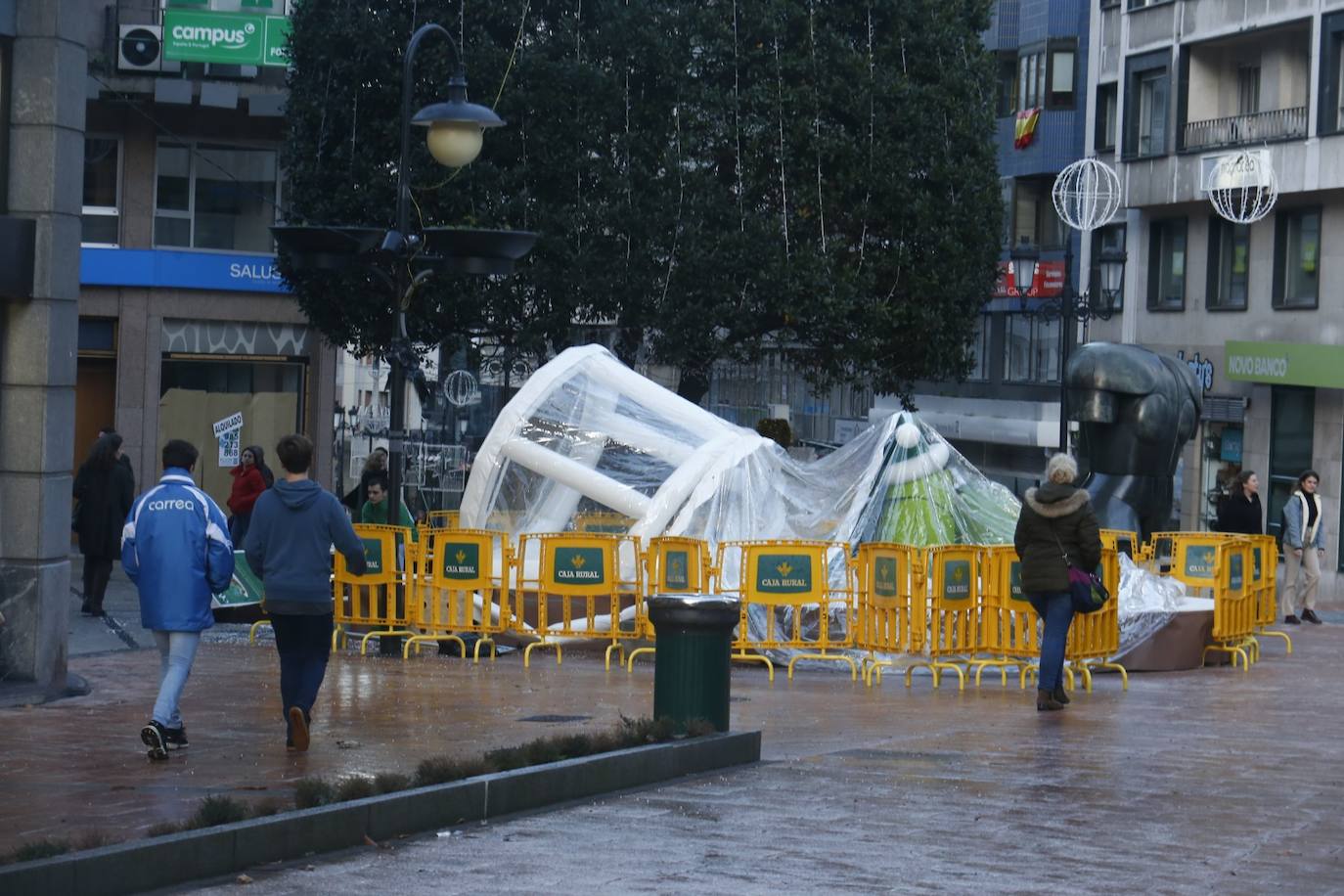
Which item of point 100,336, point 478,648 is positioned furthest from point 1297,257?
point 478,648

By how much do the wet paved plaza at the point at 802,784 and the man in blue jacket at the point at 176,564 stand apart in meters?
0.56

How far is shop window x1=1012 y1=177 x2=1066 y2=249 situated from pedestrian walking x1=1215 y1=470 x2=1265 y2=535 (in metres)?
25.1

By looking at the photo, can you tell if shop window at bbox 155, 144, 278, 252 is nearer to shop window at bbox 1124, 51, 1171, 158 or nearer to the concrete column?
the concrete column

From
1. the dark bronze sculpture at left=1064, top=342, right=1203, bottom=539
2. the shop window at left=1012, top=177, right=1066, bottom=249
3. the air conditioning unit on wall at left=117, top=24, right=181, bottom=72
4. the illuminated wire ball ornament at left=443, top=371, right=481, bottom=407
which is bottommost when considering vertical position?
the dark bronze sculpture at left=1064, top=342, right=1203, bottom=539

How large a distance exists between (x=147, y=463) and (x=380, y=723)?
728 inches

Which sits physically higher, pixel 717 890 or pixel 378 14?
pixel 378 14

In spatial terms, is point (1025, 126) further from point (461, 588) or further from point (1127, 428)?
point (461, 588)

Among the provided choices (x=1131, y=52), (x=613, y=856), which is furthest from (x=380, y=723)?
(x=1131, y=52)

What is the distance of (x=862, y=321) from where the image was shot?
97.9 feet

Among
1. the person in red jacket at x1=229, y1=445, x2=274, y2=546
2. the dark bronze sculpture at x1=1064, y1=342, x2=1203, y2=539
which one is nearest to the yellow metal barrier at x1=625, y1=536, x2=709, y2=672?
the person in red jacket at x1=229, y1=445, x2=274, y2=546

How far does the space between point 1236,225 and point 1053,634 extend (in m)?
25.8

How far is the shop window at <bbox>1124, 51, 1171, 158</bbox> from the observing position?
40969 millimetres

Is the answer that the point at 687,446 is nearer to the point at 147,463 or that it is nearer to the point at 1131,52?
the point at 147,463

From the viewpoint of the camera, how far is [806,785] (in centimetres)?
1049
